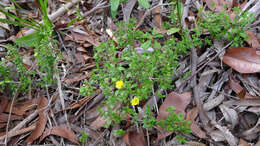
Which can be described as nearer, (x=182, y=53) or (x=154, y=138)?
(x=154, y=138)

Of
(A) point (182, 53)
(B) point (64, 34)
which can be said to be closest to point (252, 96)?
(A) point (182, 53)

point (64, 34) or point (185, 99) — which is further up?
point (64, 34)

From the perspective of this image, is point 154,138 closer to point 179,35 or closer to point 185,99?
point 185,99

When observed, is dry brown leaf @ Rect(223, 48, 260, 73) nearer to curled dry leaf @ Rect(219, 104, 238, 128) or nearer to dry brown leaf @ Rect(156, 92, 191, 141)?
curled dry leaf @ Rect(219, 104, 238, 128)

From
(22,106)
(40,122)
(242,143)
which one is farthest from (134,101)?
(22,106)

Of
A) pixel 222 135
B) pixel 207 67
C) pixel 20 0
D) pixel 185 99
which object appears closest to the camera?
pixel 222 135

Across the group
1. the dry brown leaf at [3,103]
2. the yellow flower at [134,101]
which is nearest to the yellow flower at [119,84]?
the yellow flower at [134,101]

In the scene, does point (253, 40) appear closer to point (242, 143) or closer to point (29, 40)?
point (242, 143)
